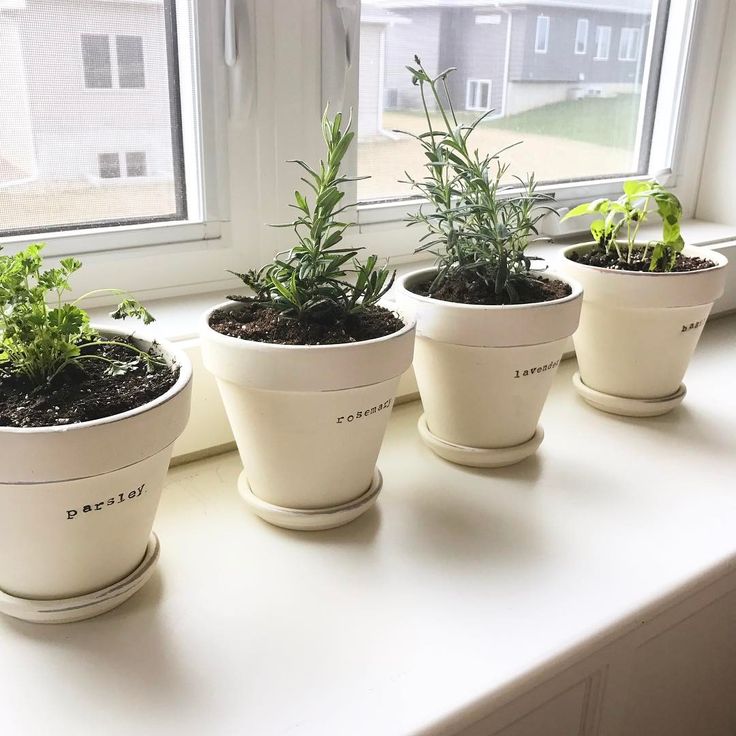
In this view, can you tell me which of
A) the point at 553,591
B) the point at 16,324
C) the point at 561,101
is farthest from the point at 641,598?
the point at 561,101

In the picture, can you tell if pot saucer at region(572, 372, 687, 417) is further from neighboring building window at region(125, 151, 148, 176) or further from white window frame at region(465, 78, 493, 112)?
neighboring building window at region(125, 151, 148, 176)

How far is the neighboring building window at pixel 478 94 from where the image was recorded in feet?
4.05

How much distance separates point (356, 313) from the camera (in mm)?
769

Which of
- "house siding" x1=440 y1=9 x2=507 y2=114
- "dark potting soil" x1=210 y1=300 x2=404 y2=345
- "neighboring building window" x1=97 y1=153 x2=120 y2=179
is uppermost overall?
"house siding" x1=440 y1=9 x2=507 y2=114

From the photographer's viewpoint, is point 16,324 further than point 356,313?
No

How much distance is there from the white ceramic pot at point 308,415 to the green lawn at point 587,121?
2.35 ft

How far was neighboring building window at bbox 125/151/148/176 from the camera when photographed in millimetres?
941

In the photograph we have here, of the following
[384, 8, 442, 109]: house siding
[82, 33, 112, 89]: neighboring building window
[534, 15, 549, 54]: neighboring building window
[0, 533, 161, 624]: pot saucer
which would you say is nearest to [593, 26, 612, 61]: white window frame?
[534, 15, 549, 54]: neighboring building window

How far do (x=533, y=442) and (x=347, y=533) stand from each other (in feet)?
0.88

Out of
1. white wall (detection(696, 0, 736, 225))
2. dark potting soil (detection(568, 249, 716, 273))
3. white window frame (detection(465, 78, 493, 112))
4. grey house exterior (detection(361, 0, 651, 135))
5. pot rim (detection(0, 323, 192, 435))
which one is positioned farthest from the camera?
white wall (detection(696, 0, 736, 225))

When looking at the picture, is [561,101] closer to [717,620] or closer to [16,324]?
[717,620]

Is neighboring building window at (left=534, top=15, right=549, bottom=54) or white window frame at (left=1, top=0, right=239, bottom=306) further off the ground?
neighboring building window at (left=534, top=15, right=549, bottom=54)

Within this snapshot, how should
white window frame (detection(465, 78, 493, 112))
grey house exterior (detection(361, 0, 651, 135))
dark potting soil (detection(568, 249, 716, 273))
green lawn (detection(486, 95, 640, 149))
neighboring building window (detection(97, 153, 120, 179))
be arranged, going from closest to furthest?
neighboring building window (detection(97, 153, 120, 179)) < dark potting soil (detection(568, 249, 716, 273)) < grey house exterior (detection(361, 0, 651, 135)) < white window frame (detection(465, 78, 493, 112)) < green lawn (detection(486, 95, 640, 149))

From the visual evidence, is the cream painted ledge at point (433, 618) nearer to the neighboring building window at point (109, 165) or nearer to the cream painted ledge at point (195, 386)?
the cream painted ledge at point (195, 386)
